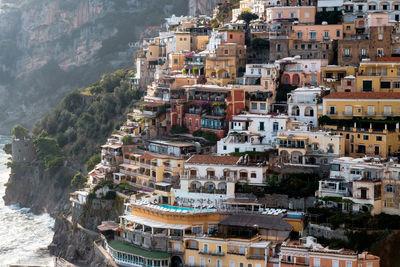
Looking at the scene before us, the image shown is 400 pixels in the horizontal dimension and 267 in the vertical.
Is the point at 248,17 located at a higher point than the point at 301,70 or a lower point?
higher

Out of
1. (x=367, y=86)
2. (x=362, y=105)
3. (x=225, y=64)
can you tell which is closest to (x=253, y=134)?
(x=362, y=105)

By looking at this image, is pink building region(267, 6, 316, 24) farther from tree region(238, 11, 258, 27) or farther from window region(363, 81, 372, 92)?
window region(363, 81, 372, 92)

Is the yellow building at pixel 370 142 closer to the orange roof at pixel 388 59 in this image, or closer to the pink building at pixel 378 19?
the orange roof at pixel 388 59

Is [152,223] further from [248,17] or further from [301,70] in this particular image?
[248,17]

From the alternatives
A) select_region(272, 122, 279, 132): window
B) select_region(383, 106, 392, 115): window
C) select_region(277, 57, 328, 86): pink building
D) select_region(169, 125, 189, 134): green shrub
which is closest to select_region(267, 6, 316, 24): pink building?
select_region(277, 57, 328, 86): pink building

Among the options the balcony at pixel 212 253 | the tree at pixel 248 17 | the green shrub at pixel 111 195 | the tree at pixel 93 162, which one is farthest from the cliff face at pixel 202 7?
the balcony at pixel 212 253

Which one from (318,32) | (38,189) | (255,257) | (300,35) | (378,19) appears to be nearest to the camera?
(255,257)

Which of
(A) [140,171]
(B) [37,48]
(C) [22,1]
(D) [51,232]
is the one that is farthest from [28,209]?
(C) [22,1]
